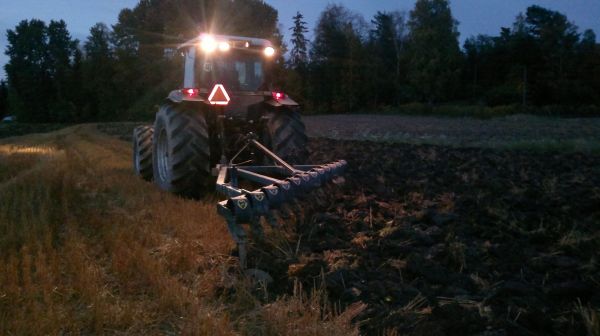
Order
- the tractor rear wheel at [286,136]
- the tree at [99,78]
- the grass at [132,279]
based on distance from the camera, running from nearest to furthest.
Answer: the grass at [132,279] < the tractor rear wheel at [286,136] < the tree at [99,78]

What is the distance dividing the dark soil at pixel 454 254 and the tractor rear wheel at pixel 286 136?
695 millimetres

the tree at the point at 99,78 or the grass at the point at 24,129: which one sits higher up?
the tree at the point at 99,78

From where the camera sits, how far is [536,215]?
15.9 feet

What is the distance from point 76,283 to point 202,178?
3.18 metres

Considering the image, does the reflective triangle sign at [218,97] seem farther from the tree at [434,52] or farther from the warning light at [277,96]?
the tree at [434,52]

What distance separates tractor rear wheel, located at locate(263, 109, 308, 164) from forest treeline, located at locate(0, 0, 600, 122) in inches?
1183

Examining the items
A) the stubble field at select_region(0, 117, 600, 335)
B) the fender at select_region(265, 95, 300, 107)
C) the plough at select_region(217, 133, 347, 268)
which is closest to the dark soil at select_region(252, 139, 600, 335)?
the stubble field at select_region(0, 117, 600, 335)

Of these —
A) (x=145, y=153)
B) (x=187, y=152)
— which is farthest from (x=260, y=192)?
(x=145, y=153)

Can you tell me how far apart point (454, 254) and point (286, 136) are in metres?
3.40

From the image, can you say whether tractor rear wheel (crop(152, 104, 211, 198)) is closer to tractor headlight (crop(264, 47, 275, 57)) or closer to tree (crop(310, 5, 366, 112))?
tractor headlight (crop(264, 47, 275, 57))

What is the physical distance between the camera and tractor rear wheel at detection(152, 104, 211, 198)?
254 inches

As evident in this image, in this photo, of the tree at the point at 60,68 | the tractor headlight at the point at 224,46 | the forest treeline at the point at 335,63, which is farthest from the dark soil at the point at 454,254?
the tree at the point at 60,68

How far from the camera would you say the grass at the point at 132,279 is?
294 cm

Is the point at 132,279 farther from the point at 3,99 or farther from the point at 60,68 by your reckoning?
the point at 3,99
